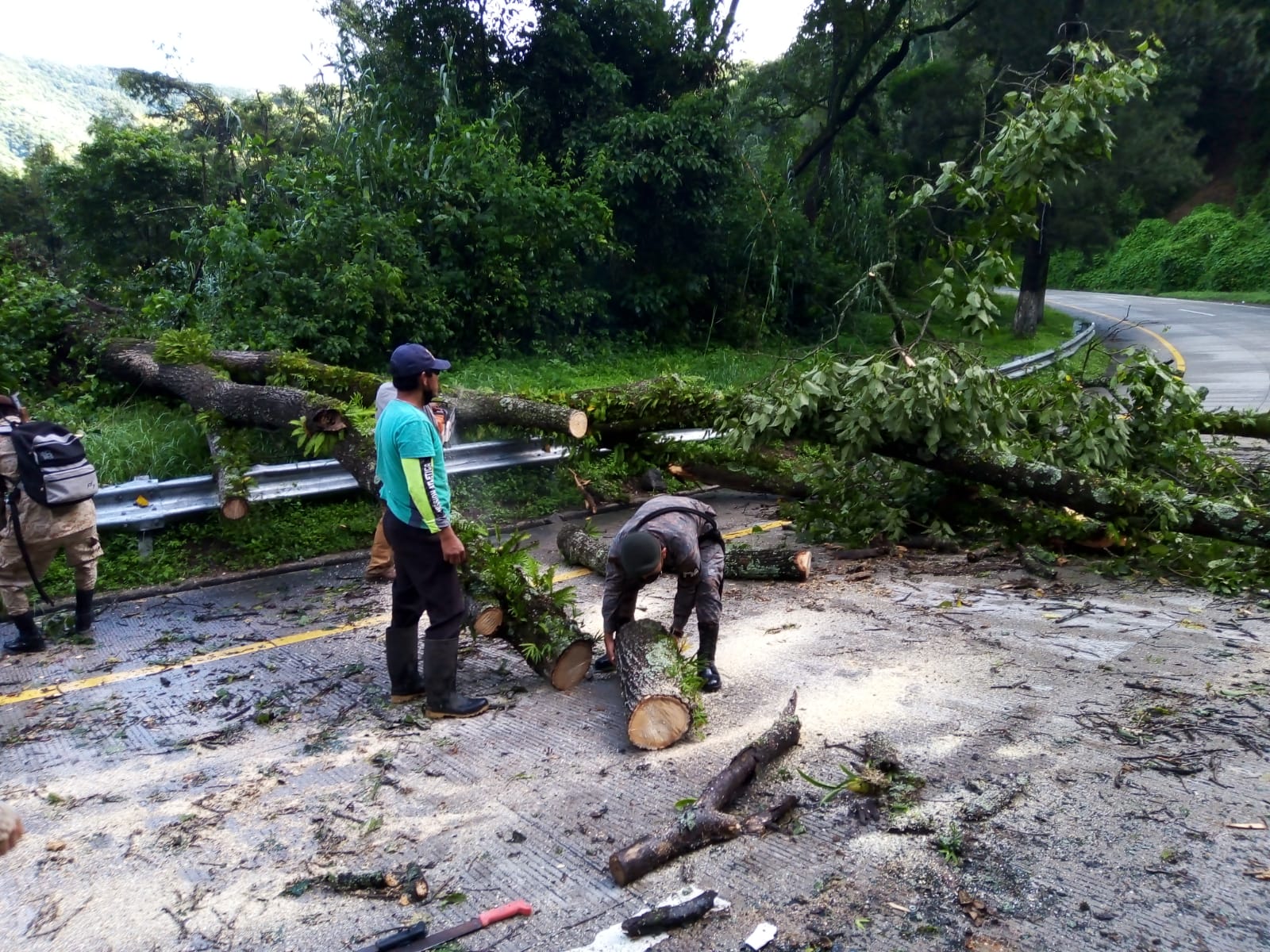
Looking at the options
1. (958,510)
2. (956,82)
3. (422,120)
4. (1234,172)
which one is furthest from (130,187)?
(1234,172)

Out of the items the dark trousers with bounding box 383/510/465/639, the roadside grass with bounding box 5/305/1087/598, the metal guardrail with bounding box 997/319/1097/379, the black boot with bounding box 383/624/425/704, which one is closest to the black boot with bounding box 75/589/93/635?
the roadside grass with bounding box 5/305/1087/598

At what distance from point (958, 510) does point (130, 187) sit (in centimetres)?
1298

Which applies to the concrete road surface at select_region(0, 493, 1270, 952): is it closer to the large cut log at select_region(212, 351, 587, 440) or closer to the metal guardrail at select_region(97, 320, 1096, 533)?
the metal guardrail at select_region(97, 320, 1096, 533)

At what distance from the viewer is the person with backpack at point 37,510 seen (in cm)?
604

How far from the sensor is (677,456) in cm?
972

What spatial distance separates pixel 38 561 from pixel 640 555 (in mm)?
4132

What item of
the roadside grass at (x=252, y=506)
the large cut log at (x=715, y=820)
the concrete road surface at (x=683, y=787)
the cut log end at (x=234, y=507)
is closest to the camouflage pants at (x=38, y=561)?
the concrete road surface at (x=683, y=787)

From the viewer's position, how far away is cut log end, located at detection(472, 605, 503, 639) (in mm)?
5598

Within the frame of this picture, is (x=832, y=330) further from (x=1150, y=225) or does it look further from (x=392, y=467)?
(x=1150, y=225)

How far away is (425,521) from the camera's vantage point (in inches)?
195

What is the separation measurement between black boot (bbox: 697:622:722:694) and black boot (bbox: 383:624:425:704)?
1502 millimetres

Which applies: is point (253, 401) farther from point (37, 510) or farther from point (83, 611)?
point (83, 611)

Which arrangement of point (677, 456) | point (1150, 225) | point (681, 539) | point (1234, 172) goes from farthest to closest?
point (1150, 225) < point (1234, 172) < point (677, 456) < point (681, 539)

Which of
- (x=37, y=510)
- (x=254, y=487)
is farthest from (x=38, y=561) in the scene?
(x=254, y=487)
